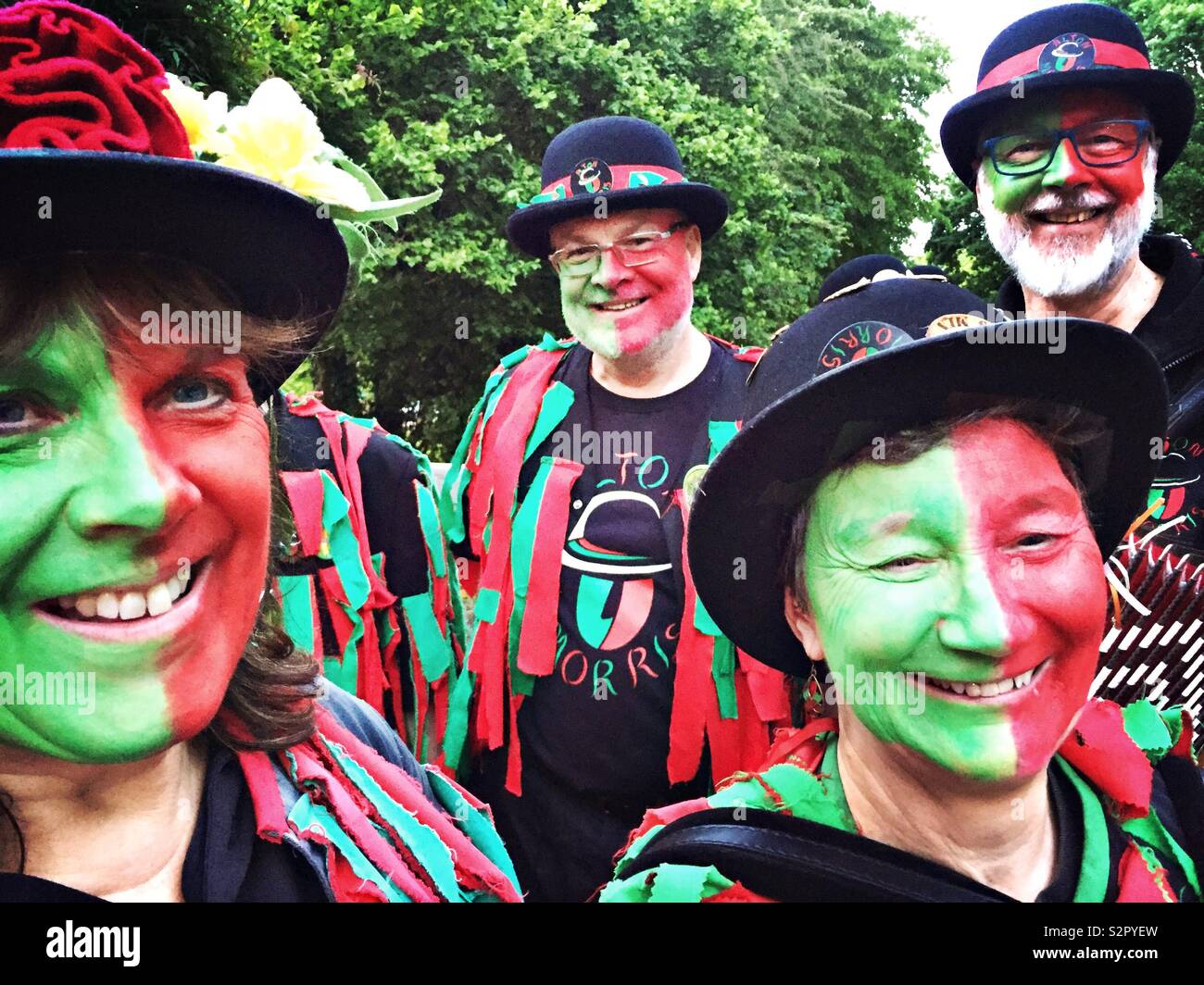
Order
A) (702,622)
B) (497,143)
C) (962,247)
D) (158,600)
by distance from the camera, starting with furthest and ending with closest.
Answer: (497,143) < (962,247) < (702,622) < (158,600)

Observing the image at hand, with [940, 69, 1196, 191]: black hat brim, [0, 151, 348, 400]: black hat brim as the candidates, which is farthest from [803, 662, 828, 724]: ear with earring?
[940, 69, 1196, 191]: black hat brim

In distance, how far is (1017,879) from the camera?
1511 mm

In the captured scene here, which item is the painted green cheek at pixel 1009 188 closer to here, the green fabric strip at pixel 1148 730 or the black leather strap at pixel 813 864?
the green fabric strip at pixel 1148 730

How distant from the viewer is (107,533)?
43.6 inches

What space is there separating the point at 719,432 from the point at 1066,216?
3.07ft

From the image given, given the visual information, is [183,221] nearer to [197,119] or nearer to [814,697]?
[197,119]

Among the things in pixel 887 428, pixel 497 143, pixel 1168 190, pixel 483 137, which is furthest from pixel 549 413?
pixel 1168 190

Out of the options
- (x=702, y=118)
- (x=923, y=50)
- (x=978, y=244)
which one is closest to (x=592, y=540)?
(x=978, y=244)

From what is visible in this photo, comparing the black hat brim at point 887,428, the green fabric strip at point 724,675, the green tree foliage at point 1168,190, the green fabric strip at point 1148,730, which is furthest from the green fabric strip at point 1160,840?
the green tree foliage at point 1168,190

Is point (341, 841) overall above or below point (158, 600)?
below

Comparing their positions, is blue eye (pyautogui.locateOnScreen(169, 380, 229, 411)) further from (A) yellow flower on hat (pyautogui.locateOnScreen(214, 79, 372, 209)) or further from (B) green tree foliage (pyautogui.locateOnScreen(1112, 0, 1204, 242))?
(B) green tree foliage (pyautogui.locateOnScreen(1112, 0, 1204, 242))

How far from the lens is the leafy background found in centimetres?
727

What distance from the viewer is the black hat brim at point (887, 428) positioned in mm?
1396

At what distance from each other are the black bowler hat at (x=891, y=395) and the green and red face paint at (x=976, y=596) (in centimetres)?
6
